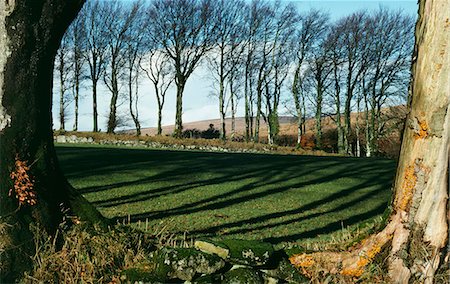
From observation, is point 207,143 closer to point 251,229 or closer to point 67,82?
point 67,82

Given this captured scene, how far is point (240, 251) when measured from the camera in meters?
5.27

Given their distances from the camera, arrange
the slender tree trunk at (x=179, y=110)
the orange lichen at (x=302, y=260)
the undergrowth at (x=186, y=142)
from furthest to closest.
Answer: the slender tree trunk at (x=179, y=110)
the undergrowth at (x=186, y=142)
the orange lichen at (x=302, y=260)

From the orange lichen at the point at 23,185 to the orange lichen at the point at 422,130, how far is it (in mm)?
4302

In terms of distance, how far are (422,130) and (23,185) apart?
441cm

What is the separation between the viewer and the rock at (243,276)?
493cm

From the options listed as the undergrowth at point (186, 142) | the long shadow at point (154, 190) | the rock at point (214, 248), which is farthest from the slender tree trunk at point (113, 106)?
the rock at point (214, 248)

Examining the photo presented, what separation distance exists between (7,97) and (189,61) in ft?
149

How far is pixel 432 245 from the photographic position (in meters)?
5.20

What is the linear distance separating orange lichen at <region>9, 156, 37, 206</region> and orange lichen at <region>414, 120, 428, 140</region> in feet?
14.1

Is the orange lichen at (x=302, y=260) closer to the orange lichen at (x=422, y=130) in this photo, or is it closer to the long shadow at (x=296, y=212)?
the orange lichen at (x=422, y=130)

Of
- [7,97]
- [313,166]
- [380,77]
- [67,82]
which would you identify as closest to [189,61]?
[67,82]

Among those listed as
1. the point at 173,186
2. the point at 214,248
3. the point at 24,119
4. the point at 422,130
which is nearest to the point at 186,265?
the point at 214,248

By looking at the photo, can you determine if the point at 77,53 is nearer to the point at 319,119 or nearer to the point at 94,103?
the point at 94,103

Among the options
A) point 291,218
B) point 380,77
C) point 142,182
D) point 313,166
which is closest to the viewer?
point 291,218
